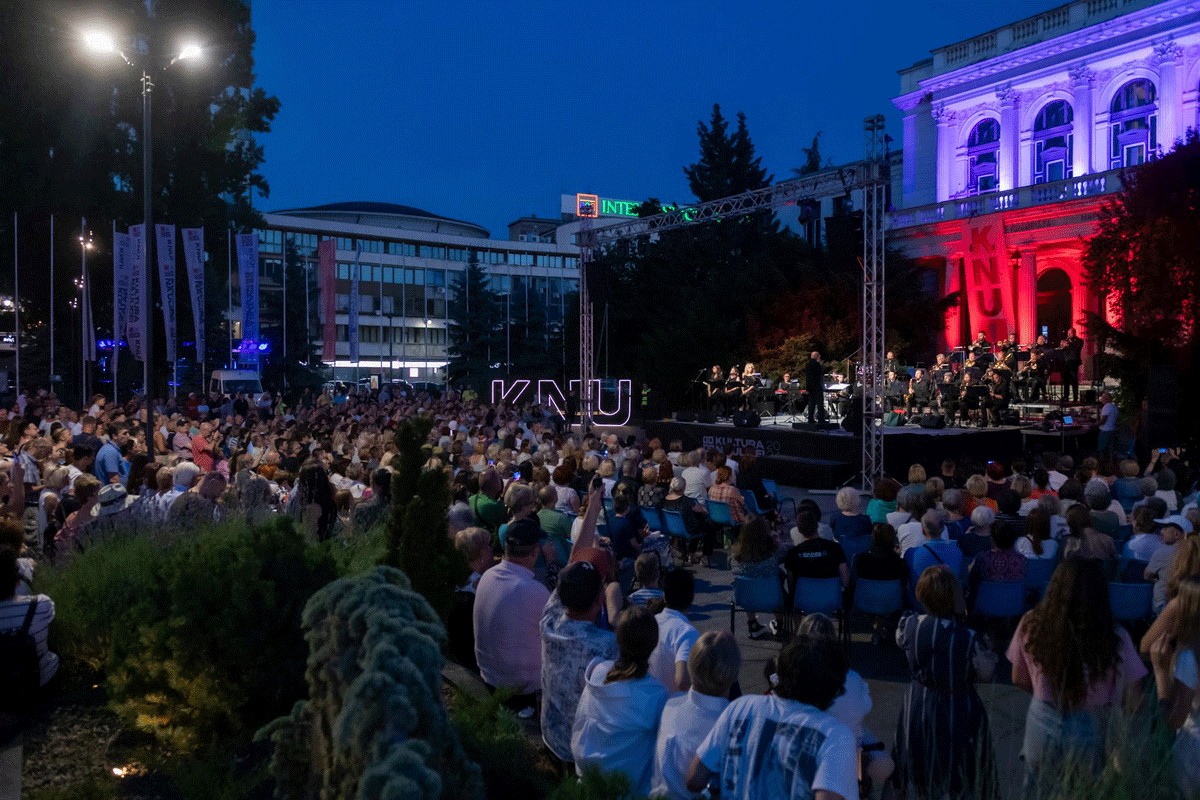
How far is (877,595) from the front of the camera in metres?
7.29

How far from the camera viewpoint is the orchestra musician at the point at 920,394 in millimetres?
21328

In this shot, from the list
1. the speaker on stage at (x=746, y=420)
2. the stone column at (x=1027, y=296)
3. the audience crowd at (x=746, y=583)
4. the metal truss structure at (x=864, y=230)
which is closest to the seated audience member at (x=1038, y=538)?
the audience crowd at (x=746, y=583)

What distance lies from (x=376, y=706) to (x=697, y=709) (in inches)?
53.1

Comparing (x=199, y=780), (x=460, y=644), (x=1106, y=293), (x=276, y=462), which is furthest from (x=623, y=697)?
(x=1106, y=293)

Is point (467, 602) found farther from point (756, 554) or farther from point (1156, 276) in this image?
point (1156, 276)

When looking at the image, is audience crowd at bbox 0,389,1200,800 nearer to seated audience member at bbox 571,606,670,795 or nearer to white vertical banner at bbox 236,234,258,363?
seated audience member at bbox 571,606,670,795

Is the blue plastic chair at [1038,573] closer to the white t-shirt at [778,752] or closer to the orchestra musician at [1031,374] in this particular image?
the white t-shirt at [778,752]

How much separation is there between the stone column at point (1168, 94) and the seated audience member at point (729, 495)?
25555 mm

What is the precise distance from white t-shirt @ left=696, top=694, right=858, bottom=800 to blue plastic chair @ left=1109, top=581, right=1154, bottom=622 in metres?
5.05

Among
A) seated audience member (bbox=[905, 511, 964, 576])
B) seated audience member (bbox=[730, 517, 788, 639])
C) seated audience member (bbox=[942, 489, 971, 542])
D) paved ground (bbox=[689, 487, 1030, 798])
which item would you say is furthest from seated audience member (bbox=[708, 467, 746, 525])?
seated audience member (bbox=[905, 511, 964, 576])

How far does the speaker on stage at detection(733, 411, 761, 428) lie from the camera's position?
2142cm

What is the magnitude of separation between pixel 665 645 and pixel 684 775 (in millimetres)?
1000

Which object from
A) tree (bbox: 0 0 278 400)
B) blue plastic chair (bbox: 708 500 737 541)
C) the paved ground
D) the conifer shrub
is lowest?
the paved ground

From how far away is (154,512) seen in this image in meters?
7.89
